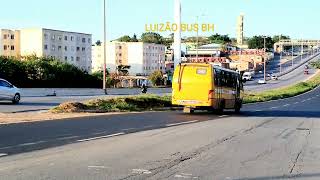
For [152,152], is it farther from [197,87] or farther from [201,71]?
[201,71]

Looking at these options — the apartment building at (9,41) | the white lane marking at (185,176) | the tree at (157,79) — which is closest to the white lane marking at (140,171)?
the white lane marking at (185,176)

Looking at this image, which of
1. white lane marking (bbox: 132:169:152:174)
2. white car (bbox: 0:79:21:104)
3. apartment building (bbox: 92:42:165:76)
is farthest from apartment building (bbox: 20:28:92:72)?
white lane marking (bbox: 132:169:152:174)

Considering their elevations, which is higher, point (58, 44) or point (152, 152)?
point (58, 44)

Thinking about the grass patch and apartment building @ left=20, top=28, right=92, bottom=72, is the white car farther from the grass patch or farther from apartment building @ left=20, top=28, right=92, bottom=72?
apartment building @ left=20, top=28, right=92, bottom=72

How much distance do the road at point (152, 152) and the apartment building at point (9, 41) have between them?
11715 centimetres

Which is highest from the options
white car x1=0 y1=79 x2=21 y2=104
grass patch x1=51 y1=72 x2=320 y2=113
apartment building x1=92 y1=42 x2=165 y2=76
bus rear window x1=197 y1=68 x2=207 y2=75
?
apartment building x1=92 y1=42 x2=165 y2=76

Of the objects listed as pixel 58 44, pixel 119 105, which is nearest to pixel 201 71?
pixel 119 105

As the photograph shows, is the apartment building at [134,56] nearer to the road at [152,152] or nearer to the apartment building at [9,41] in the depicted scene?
the apartment building at [9,41]

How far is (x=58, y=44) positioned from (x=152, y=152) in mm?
125986

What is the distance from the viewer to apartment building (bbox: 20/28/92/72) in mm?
130500

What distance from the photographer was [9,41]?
437 ft

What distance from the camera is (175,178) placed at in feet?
31.4

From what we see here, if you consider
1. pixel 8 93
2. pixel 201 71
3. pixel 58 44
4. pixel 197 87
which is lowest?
pixel 8 93

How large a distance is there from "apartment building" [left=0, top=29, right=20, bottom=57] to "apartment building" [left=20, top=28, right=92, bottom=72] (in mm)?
1151
